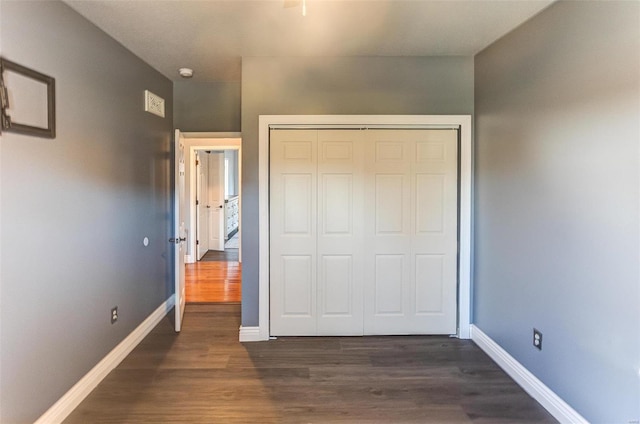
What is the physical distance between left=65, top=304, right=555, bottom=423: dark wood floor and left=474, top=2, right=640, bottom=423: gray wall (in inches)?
15.2

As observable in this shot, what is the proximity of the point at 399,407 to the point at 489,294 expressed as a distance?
1294mm

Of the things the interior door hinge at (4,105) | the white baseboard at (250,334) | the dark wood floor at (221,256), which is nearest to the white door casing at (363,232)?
the white baseboard at (250,334)


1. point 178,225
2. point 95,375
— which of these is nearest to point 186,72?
point 178,225

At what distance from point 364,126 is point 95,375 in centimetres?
278

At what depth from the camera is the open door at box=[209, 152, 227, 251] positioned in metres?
8.16

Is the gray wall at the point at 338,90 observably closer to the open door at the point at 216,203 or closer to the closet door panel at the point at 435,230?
the closet door panel at the point at 435,230

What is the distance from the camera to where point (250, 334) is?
3344 mm

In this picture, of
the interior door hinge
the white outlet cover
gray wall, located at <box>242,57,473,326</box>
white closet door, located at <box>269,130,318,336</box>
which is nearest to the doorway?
the white outlet cover

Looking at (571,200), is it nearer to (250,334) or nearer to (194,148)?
(250,334)

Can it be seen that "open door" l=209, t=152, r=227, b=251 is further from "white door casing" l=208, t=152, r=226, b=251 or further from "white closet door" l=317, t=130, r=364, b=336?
"white closet door" l=317, t=130, r=364, b=336

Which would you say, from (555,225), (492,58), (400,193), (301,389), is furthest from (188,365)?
(492,58)

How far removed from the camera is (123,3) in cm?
228

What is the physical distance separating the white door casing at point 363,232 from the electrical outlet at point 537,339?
0.96 metres

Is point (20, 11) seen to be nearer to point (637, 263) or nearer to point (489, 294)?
point (637, 263)
